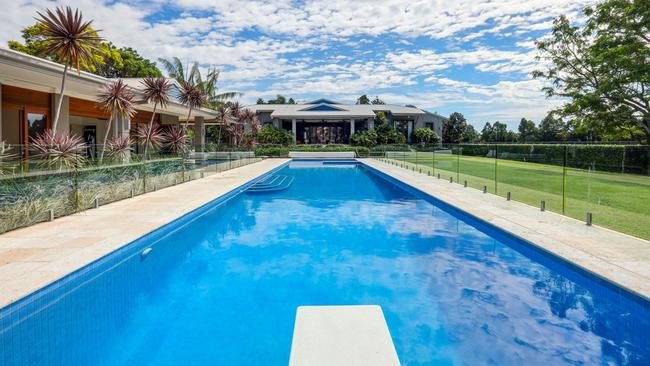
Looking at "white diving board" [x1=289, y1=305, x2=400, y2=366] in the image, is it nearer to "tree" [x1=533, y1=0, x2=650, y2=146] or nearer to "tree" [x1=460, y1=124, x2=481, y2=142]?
"tree" [x1=533, y1=0, x2=650, y2=146]

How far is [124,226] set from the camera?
6988 mm

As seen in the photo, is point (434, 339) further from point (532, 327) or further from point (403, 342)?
point (532, 327)

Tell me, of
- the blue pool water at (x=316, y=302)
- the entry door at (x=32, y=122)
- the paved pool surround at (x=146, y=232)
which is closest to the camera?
the blue pool water at (x=316, y=302)

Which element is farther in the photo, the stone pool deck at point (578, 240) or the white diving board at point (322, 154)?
the white diving board at point (322, 154)

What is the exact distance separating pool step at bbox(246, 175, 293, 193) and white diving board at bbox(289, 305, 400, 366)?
1043cm

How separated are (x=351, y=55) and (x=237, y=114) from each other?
427 inches

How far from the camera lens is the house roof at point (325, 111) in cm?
3791

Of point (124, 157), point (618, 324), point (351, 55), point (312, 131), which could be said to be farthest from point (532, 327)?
point (312, 131)

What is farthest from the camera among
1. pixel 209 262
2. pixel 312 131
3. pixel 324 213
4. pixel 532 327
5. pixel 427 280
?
pixel 312 131

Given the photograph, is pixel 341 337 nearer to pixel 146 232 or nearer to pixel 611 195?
pixel 146 232

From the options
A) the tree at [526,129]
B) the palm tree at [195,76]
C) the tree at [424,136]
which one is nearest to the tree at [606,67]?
the tree at [424,136]

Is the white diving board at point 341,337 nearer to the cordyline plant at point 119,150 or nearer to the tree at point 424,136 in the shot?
the cordyline plant at point 119,150

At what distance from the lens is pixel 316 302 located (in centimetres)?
473

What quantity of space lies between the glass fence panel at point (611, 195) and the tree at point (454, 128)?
124 feet
